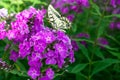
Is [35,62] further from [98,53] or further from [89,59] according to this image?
[98,53]

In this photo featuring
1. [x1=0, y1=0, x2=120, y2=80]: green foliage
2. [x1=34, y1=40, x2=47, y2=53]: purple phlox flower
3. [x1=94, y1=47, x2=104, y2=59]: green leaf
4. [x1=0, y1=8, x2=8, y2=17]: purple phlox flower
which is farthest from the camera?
[x1=94, y1=47, x2=104, y2=59]: green leaf

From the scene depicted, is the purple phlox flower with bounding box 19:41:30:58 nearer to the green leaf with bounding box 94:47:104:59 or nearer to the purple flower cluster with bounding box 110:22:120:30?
the green leaf with bounding box 94:47:104:59

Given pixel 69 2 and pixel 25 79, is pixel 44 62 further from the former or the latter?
pixel 69 2

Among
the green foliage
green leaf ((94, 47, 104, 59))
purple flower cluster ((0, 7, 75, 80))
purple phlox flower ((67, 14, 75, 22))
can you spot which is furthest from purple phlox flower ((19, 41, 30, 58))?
purple phlox flower ((67, 14, 75, 22))

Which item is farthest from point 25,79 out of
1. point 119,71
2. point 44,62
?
point 119,71

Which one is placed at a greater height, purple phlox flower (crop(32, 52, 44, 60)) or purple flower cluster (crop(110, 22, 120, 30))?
purple phlox flower (crop(32, 52, 44, 60))

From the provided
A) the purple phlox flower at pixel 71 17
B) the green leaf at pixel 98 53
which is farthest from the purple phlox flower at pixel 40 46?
the purple phlox flower at pixel 71 17

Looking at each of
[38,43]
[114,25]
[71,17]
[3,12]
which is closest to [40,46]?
[38,43]
